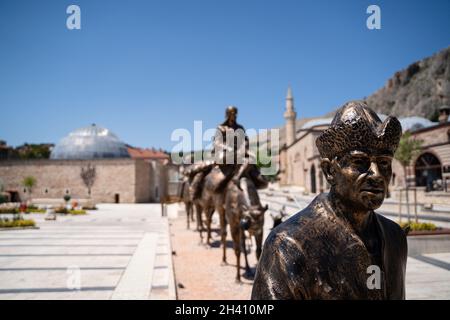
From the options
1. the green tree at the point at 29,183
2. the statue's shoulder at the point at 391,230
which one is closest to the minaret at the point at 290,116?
the green tree at the point at 29,183

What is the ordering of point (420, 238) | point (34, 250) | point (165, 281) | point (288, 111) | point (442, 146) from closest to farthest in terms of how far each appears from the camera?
point (165, 281) < point (420, 238) < point (34, 250) < point (442, 146) < point (288, 111)

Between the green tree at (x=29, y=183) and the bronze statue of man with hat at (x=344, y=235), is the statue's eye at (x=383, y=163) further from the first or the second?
the green tree at (x=29, y=183)

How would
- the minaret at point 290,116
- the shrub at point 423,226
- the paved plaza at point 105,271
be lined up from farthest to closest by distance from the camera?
the minaret at point 290,116, the shrub at point 423,226, the paved plaza at point 105,271

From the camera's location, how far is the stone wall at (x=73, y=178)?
39750mm

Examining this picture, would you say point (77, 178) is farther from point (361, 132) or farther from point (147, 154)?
point (361, 132)

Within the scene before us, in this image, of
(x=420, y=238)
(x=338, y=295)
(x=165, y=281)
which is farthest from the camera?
(x=420, y=238)

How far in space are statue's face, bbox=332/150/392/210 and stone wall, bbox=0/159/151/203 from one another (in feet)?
136

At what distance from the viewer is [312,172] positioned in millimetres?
44156

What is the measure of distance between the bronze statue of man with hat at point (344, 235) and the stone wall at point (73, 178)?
41.3 metres

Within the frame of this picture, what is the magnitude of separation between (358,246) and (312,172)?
44749 mm

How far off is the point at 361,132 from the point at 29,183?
42678 mm
